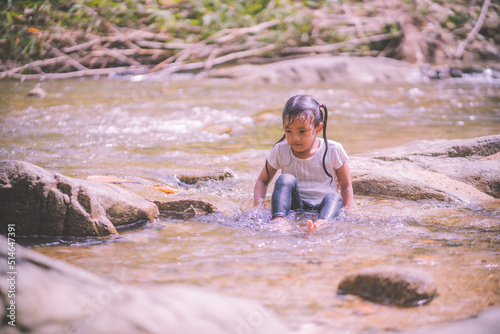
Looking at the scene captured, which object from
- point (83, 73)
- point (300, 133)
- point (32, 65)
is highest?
→ point (32, 65)

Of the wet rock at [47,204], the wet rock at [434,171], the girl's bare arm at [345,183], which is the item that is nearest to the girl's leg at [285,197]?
the girl's bare arm at [345,183]

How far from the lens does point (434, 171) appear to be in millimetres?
4305

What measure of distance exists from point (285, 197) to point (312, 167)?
1.38ft

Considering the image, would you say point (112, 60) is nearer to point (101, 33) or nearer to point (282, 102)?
point (101, 33)

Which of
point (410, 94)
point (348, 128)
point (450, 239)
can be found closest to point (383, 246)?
point (450, 239)

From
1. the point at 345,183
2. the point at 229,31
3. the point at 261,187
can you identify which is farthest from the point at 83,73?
the point at 345,183

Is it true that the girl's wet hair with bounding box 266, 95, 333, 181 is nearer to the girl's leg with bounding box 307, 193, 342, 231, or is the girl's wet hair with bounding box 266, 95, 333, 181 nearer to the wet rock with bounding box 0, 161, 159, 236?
the girl's leg with bounding box 307, 193, 342, 231

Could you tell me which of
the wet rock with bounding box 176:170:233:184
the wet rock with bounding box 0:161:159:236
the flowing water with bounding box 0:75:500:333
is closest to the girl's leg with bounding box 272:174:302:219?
the flowing water with bounding box 0:75:500:333

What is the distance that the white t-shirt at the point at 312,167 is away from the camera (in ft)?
11.5

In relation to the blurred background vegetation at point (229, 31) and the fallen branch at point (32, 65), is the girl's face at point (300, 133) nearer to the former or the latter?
the blurred background vegetation at point (229, 31)

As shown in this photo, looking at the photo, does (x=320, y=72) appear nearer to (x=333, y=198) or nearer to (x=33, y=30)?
(x=33, y=30)

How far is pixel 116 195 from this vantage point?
9.80 ft

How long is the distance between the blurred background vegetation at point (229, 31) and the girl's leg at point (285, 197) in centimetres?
897

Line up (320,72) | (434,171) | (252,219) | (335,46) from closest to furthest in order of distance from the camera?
(252,219) → (434,171) → (320,72) → (335,46)
